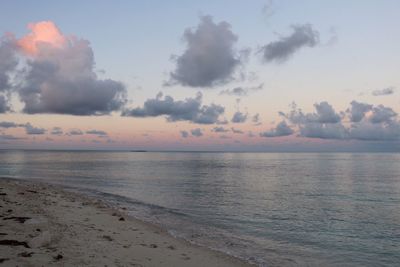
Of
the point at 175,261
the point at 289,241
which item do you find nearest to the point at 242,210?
the point at 289,241

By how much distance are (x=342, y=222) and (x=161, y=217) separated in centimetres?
1328

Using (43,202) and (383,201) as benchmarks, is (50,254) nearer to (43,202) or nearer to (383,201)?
(43,202)

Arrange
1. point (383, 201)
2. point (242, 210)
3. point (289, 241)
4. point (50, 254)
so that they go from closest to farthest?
point (50, 254) < point (289, 241) < point (242, 210) < point (383, 201)

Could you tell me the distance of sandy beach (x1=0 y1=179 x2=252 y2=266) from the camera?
12461mm

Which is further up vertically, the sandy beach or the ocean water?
the sandy beach

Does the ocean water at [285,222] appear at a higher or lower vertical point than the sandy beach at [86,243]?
Result: lower

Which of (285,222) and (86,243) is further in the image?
(285,222)

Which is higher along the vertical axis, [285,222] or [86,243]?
[86,243]

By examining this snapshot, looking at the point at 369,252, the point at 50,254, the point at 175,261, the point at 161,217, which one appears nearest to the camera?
the point at 50,254

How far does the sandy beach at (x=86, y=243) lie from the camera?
40.9 feet

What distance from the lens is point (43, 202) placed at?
2664 centimetres

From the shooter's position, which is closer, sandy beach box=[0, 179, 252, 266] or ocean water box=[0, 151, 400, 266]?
sandy beach box=[0, 179, 252, 266]

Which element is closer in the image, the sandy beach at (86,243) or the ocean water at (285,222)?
the sandy beach at (86,243)

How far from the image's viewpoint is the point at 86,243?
1492 centimetres
